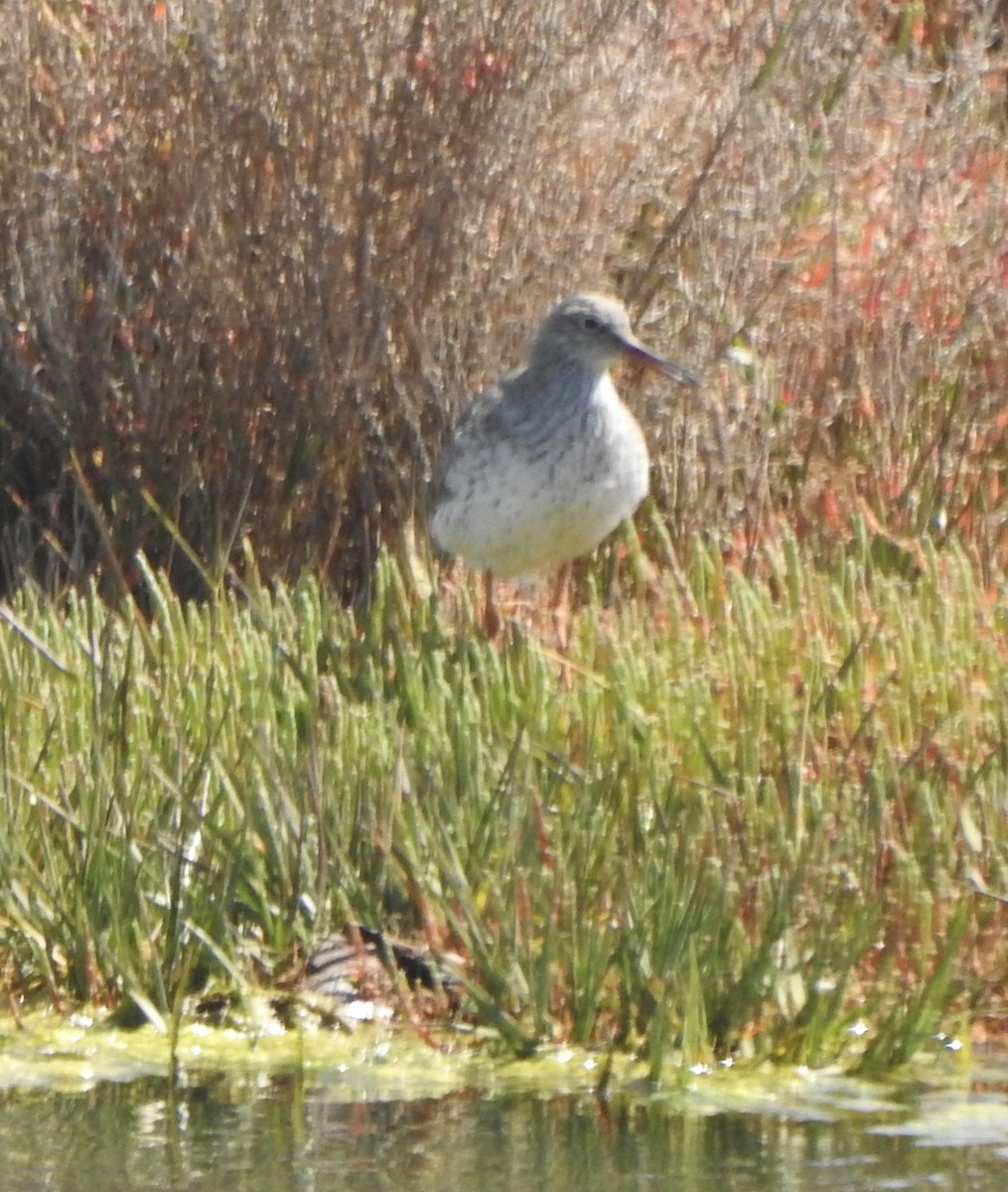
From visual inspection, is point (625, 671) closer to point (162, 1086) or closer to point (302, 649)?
point (302, 649)

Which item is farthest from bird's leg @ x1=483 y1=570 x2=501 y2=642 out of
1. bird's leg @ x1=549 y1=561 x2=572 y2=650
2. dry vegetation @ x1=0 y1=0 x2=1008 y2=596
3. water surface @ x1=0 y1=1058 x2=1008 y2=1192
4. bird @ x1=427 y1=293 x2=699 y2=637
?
water surface @ x1=0 y1=1058 x2=1008 y2=1192

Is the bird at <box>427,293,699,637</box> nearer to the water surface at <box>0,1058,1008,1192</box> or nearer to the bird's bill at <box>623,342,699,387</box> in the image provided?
the bird's bill at <box>623,342,699,387</box>

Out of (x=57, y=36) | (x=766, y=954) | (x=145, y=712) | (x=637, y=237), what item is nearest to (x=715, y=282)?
(x=637, y=237)

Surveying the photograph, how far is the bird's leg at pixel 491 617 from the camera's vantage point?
24.1 feet

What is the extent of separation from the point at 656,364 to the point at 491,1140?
3.88 m

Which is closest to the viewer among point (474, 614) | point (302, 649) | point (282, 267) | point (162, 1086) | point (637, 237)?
point (162, 1086)

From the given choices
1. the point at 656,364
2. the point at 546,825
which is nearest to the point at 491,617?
the point at 656,364

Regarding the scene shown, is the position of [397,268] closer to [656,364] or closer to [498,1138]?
[656,364]

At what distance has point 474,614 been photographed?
732 cm

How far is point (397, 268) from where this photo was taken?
7.88 metres

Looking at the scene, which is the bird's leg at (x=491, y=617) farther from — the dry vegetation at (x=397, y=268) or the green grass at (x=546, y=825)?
the green grass at (x=546, y=825)

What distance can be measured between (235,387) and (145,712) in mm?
2478

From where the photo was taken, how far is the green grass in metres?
4.57

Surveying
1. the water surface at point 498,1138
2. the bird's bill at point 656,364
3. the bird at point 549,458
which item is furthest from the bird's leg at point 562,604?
the water surface at point 498,1138
